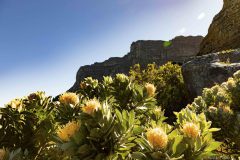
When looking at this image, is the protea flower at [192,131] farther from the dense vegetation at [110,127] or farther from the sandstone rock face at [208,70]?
the sandstone rock face at [208,70]

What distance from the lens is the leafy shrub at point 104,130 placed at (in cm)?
227

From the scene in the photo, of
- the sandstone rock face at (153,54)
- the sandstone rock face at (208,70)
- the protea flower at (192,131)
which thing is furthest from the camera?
the sandstone rock face at (153,54)

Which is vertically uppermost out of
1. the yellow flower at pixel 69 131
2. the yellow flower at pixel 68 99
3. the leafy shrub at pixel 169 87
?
the yellow flower at pixel 68 99

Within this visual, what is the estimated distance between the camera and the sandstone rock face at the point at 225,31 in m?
26.6

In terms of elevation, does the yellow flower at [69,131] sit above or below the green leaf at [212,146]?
above

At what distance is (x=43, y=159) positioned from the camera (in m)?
3.25

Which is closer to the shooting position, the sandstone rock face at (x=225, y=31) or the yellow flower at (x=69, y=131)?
the yellow flower at (x=69, y=131)

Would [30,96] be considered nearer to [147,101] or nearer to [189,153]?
[147,101]

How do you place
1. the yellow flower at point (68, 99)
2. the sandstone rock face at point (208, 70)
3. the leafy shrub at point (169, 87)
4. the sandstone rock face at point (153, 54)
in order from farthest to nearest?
1. the sandstone rock face at point (153, 54)
2. the leafy shrub at point (169, 87)
3. the sandstone rock face at point (208, 70)
4. the yellow flower at point (68, 99)

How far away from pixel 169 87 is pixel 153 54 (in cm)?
5688

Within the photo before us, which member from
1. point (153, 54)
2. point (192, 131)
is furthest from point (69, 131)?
point (153, 54)

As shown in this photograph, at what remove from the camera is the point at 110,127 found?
234 cm

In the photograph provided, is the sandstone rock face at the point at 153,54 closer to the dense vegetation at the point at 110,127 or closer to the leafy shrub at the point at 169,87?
the leafy shrub at the point at 169,87

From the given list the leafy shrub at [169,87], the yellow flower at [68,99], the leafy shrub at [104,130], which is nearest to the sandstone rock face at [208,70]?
the leafy shrub at [169,87]
